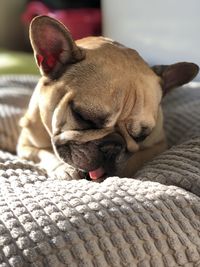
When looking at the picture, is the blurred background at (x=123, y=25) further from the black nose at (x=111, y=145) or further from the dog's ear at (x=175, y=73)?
the black nose at (x=111, y=145)

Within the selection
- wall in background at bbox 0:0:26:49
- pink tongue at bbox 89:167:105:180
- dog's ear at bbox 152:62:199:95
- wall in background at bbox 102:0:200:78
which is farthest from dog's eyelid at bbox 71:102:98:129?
wall in background at bbox 0:0:26:49

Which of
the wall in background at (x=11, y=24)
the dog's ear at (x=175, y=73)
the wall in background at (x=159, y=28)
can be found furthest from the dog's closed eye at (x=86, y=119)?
the wall in background at (x=11, y=24)

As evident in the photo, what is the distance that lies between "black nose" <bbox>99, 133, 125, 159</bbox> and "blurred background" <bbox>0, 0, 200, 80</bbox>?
1.35ft

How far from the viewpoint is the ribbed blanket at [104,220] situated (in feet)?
2.79

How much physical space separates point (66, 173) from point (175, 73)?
454 mm

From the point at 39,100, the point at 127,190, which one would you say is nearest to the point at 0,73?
the point at 39,100

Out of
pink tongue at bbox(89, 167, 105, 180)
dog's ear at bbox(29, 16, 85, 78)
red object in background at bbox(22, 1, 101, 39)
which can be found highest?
dog's ear at bbox(29, 16, 85, 78)

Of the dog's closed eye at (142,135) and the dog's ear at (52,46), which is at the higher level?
the dog's ear at (52,46)

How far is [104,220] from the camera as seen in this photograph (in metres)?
0.91

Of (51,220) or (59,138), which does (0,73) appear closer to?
(59,138)

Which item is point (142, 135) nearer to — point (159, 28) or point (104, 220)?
point (104, 220)

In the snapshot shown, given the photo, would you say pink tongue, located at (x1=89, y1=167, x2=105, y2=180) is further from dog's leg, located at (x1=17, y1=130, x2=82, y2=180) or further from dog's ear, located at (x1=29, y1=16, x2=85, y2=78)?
dog's ear, located at (x1=29, y1=16, x2=85, y2=78)

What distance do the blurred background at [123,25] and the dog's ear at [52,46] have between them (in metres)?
0.41

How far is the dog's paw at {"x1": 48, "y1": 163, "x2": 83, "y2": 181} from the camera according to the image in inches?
48.6
